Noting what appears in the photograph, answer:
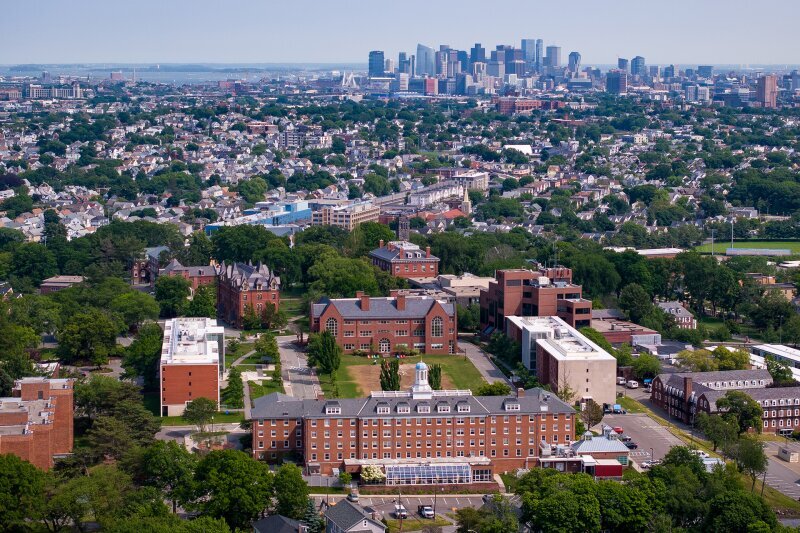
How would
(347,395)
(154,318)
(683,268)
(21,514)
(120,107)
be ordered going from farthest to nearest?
1. (120,107)
2. (683,268)
3. (154,318)
4. (347,395)
5. (21,514)

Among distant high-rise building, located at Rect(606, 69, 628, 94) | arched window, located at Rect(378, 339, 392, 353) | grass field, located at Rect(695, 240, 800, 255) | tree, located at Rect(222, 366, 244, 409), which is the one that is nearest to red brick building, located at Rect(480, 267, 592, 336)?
arched window, located at Rect(378, 339, 392, 353)

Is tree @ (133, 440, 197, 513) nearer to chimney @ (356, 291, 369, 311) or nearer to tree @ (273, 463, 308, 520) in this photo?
tree @ (273, 463, 308, 520)

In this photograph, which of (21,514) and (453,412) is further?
(453,412)

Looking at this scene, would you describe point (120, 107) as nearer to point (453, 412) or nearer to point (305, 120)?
point (305, 120)

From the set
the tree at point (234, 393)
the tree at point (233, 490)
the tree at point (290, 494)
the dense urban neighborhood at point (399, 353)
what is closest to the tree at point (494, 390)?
the dense urban neighborhood at point (399, 353)

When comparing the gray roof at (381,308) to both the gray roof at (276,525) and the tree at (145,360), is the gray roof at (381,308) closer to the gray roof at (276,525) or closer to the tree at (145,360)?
the tree at (145,360)

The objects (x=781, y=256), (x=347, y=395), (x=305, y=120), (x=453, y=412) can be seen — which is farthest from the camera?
(x=305, y=120)

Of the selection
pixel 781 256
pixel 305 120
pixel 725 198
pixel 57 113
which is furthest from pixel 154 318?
pixel 57 113
